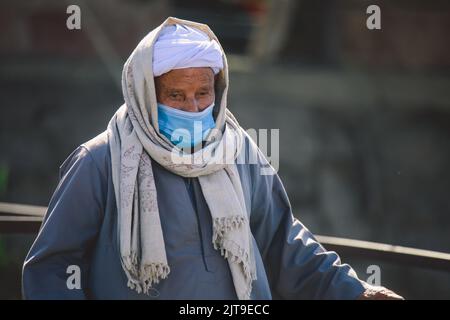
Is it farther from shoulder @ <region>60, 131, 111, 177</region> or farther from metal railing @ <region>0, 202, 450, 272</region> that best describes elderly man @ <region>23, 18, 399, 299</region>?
metal railing @ <region>0, 202, 450, 272</region>

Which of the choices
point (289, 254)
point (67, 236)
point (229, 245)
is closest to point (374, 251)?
point (289, 254)

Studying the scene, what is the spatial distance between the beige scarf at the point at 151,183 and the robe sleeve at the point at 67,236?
8cm

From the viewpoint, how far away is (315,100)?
9453 millimetres

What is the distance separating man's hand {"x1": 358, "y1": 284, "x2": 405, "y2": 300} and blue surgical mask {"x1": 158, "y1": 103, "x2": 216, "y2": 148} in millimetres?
696

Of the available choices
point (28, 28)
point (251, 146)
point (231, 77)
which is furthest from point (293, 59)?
point (251, 146)

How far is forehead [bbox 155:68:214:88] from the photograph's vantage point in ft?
11.1

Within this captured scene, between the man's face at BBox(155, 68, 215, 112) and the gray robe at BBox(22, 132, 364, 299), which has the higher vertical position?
the man's face at BBox(155, 68, 215, 112)

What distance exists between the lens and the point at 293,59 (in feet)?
33.2

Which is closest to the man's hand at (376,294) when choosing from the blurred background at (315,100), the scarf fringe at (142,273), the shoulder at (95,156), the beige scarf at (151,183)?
the beige scarf at (151,183)

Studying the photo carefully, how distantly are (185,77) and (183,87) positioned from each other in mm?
33

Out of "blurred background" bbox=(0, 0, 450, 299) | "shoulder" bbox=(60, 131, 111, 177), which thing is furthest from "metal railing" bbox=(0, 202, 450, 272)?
"blurred background" bbox=(0, 0, 450, 299)

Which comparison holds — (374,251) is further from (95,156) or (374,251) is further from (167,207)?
(95,156)

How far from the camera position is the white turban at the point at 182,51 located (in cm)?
333
